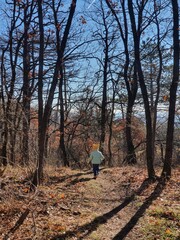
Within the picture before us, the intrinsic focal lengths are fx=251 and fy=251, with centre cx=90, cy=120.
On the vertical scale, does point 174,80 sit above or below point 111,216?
above

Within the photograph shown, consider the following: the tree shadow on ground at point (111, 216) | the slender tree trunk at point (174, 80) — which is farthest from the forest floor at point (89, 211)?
the slender tree trunk at point (174, 80)

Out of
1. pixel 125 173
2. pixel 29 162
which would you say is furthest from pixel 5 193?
pixel 125 173

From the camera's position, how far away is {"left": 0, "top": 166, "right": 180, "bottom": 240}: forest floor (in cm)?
547

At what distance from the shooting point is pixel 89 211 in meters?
6.99

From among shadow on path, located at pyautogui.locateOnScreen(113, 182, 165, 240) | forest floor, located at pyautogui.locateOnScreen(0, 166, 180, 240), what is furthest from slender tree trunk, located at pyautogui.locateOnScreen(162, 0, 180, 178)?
shadow on path, located at pyautogui.locateOnScreen(113, 182, 165, 240)

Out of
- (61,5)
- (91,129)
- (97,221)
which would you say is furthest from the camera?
(91,129)

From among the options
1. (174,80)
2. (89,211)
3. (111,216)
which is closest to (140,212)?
(111,216)

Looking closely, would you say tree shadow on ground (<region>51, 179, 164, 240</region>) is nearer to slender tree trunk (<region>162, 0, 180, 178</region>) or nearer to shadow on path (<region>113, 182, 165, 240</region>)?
shadow on path (<region>113, 182, 165, 240</region>)

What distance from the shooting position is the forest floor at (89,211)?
5.47 meters

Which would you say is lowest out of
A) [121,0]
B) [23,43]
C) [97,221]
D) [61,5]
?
[97,221]

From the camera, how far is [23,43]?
55.9ft

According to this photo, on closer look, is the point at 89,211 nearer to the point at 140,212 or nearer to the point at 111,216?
the point at 111,216

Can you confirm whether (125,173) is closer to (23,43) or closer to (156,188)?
(156,188)

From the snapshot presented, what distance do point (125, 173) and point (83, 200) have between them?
16.6ft
